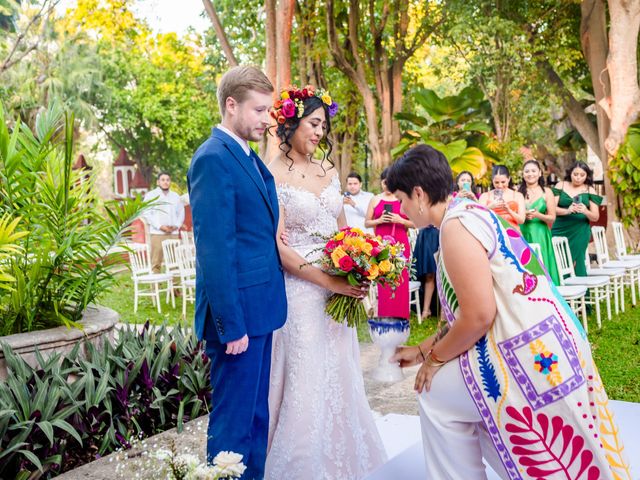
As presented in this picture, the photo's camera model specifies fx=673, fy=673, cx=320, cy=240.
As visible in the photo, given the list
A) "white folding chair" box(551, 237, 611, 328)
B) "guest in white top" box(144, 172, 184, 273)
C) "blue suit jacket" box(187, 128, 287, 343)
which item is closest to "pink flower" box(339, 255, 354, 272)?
"blue suit jacket" box(187, 128, 287, 343)

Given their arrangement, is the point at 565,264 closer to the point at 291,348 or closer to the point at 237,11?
the point at 291,348

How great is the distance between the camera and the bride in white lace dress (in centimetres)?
346

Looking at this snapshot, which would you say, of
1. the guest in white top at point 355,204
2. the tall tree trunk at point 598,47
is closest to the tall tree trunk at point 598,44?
the tall tree trunk at point 598,47

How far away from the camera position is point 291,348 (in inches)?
139

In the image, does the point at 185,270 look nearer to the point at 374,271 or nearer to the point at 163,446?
the point at 163,446

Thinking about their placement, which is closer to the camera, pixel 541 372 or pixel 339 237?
pixel 541 372

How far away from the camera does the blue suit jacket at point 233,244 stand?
2768mm

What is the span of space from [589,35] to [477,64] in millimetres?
2279

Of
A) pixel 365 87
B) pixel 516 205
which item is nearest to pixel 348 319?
pixel 516 205

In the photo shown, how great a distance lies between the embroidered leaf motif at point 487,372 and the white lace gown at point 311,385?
127 centimetres

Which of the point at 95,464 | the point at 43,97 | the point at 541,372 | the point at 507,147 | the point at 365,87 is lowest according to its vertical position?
the point at 95,464

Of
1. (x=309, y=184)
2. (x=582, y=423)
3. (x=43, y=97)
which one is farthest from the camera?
(x=43, y=97)

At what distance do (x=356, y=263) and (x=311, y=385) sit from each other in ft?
2.36

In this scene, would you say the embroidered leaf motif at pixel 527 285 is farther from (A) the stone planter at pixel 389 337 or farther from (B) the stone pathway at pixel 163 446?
(B) the stone pathway at pixel 163 446
